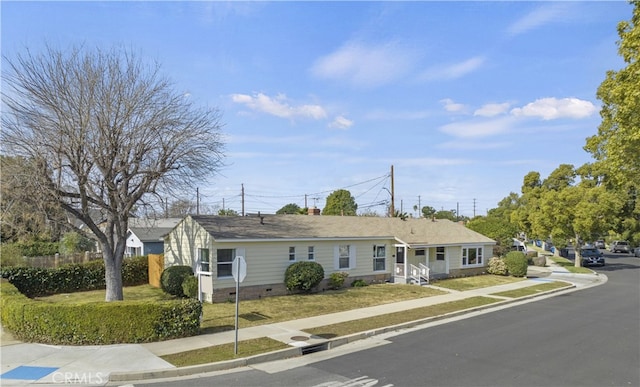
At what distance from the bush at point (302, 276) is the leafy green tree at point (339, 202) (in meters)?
52.6

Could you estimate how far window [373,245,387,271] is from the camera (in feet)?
82.6

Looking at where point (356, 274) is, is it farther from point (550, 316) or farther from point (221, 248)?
point (550, 316)

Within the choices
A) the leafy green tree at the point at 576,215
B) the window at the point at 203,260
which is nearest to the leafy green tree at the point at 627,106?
the window at the point at 203,260

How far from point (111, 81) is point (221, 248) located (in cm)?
820

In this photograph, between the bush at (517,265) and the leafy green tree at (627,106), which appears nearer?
the leafy green tree at (627,106)

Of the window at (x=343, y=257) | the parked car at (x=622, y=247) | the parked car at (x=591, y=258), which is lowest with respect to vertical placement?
the parked car at (x=622, y=247)

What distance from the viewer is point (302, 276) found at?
2022 centimetres

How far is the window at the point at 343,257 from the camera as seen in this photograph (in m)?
23.4

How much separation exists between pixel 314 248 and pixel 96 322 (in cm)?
1231

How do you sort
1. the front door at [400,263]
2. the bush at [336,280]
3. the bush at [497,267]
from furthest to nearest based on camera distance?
the bush at [497,267], the front door at [400,263], the bush at [336,280]

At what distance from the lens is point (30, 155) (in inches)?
588

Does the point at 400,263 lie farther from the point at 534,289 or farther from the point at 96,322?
the point at 96,322

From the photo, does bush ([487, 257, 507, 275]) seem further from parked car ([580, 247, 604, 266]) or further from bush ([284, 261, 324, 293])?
bush ([284, 261, 324, 293])

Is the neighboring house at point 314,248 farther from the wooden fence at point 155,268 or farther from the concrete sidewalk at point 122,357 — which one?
the concrete sidewalk at point 122,357
